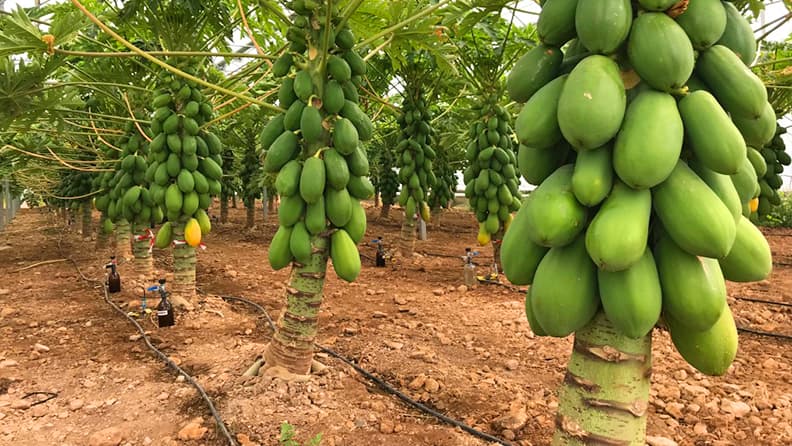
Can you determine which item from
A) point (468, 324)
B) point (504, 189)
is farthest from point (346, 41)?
point (504, 189)

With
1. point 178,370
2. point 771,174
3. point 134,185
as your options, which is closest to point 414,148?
point 134,185

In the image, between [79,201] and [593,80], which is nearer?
[593,80]

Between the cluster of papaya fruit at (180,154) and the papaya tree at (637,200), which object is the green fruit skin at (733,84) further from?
the cluster of papaya fruit at (180,154)

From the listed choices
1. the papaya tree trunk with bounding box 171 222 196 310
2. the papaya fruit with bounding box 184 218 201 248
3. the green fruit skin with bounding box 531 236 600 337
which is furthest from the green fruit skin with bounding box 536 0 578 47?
the papaya tree trunk with bounding box 171 222 196 310

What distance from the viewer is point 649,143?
97 centimetres

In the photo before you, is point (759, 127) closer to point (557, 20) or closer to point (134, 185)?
point (557, 20)

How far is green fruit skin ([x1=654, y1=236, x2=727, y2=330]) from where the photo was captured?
3.23ft

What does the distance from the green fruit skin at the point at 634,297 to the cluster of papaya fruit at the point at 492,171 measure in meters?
4.52

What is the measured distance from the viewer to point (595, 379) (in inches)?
43.2

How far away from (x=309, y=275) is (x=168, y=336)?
183cm

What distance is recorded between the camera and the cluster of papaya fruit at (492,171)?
5.51 metres

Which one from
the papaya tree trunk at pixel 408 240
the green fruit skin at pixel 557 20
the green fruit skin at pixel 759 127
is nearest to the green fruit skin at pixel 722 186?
the green fruit skin at pixel 759 127

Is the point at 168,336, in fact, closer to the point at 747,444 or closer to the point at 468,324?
the point at 468,324

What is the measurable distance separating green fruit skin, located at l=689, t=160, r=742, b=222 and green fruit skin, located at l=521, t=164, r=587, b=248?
11.6 inches
